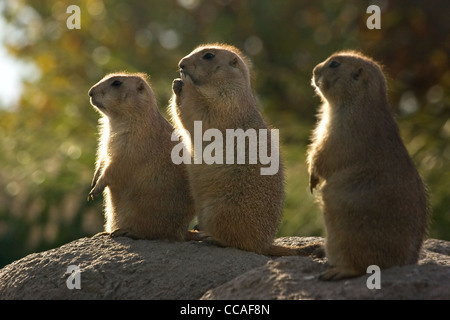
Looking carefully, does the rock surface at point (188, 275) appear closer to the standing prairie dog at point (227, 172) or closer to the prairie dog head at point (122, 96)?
the standing prairie dog at point (227, 172)

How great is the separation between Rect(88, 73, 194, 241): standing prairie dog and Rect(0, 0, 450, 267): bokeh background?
4.57 m

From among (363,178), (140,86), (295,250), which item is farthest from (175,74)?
(363,178)

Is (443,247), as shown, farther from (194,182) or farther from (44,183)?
(44,183)

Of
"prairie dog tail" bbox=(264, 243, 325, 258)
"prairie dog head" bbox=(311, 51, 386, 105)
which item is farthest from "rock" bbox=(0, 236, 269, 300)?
"prairie dog head" bbox=(311, 51, 386, 105)

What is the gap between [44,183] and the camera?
14.6m

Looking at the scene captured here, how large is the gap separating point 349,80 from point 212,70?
192cm

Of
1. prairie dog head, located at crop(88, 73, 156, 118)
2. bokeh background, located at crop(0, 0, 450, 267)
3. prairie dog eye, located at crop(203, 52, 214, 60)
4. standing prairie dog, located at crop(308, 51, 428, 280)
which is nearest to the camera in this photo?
standing prairie dog, located at crop(308, 51, 428, 280)

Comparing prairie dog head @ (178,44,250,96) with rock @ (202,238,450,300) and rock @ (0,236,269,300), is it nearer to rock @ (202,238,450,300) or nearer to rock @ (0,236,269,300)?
rock @ (0,236,269,300)

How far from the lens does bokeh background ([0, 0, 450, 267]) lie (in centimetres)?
1355

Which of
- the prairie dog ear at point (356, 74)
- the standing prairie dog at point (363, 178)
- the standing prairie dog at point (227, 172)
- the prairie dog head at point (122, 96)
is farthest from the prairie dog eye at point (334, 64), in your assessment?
the prairie dog head at point (122, 96)

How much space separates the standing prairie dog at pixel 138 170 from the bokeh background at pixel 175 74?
4.57 m

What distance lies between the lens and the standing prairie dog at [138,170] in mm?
7875

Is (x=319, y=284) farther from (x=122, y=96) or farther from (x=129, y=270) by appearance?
(x=122, y=96)
